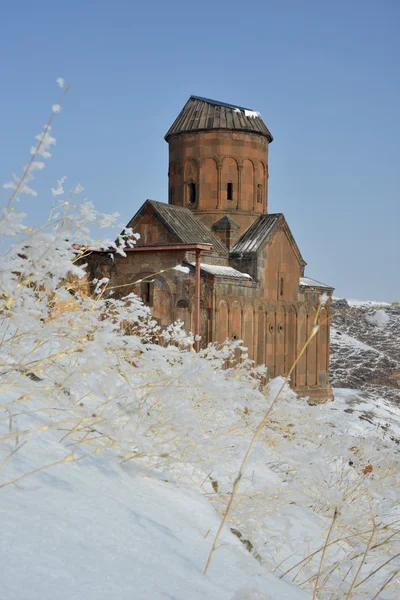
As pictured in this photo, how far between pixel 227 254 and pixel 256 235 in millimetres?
1146

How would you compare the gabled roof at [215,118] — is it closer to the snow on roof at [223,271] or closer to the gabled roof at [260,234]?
the gabled roof at [260,234]

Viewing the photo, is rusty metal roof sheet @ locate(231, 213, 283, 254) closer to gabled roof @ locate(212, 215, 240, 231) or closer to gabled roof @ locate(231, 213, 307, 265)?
gabled roof @ locate(231, 213, 307, 265)

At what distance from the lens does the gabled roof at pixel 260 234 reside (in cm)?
1931

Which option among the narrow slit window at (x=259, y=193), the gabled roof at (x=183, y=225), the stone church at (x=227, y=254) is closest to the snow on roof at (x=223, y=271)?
the stone church at (x=227, y=254)

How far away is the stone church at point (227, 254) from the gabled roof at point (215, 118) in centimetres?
4

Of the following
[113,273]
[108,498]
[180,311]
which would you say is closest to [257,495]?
[108,498]

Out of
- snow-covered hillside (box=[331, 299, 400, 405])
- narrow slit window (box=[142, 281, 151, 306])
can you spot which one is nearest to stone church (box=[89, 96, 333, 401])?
narrow slit window (box=[142, 281, 151, 306])

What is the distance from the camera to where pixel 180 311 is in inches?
679

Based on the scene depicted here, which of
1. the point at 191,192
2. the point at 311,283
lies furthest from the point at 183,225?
the point at 311,283

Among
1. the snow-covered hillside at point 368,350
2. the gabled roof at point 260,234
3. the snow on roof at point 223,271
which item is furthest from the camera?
the snow-covered hillside at point 368,350

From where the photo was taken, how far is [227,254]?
19.4 metres

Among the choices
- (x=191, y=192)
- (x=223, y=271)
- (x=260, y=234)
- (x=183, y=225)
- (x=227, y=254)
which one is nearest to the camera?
(x=223, y=271)

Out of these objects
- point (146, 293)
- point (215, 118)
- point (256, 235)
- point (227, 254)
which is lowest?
point (146, 293)

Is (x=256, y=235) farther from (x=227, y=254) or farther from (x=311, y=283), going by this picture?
(x=311, y=283)
